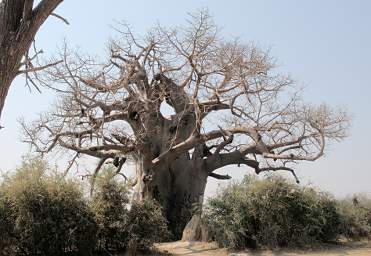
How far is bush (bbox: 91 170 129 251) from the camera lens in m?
11.3

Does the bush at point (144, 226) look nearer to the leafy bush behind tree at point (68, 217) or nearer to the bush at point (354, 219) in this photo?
the leafy bush behind tree at point (68, 217)

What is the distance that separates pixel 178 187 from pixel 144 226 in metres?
9.38

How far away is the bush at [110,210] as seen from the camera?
37.1ft

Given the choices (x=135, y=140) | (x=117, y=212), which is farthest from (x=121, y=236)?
(x=135, y=140)

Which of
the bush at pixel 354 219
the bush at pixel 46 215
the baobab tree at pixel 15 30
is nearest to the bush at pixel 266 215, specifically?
the bush at pixel 354 219

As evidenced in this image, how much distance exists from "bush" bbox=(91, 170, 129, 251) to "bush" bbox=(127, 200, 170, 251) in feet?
0.66

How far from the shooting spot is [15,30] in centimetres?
454

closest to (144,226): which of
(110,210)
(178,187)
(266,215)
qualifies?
(110,210)

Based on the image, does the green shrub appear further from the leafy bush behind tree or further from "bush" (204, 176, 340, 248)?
"bush" (204, 176, 340, 248)

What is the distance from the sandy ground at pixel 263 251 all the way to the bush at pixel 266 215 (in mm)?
337

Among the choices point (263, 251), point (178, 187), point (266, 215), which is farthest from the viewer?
point (178, 187)

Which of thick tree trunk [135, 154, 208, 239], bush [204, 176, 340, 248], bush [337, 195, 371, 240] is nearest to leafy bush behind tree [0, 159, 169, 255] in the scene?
bush [204, 176, 340, 248]

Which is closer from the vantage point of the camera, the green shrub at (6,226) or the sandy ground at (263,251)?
the green shrub at (6,226)

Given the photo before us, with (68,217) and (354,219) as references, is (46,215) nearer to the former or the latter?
(68,217)
